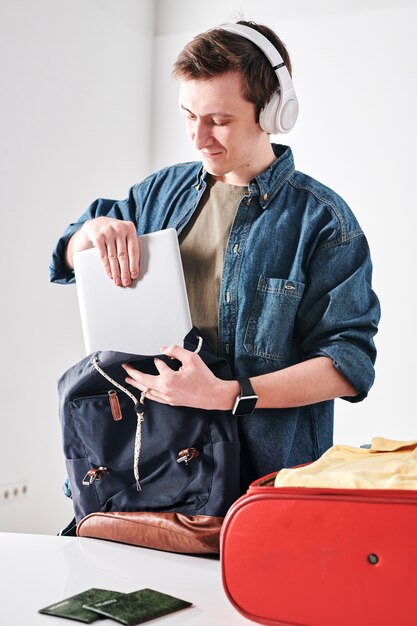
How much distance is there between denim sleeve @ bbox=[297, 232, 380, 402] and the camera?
1268mm

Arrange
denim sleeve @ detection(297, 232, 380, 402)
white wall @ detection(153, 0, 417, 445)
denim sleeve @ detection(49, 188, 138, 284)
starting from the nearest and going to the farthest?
1. denim sleeve @ detection(297, 232, 380, 402)
2. denim sleeve @ detection(49, 188, 138, 284)
3. white wall @ detection(153, 0, 417, 445)

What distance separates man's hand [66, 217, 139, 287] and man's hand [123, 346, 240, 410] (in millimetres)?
133

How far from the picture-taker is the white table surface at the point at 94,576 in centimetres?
88

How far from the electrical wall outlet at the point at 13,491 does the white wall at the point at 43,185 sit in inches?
0.7

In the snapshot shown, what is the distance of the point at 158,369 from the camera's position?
3.89ft

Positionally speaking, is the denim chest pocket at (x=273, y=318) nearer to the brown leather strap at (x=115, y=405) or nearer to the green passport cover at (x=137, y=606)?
the brown leather strap at (x=115, y=405)

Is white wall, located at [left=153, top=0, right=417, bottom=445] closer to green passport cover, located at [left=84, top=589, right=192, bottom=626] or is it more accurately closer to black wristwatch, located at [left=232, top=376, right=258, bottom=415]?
black wristwatch, located at [left=232, top=376, right=258, bottom=415]

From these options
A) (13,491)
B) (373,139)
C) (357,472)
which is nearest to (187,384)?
(357,472)

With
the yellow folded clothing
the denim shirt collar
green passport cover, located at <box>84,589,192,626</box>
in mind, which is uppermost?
the denim shirt collar

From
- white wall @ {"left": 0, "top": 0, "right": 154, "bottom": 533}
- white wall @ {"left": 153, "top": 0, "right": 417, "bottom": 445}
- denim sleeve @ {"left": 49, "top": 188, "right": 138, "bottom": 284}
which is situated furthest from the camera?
white wall @ {"left": 153, "top": 0, "right": 417, "bottom": 445}

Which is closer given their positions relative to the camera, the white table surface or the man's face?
the white table surface

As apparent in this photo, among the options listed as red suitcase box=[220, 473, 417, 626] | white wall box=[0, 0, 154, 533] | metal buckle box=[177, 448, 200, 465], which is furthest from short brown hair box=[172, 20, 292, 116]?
white wall box=[0, 0, 154, 533]

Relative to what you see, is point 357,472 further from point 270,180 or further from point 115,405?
point 270,180

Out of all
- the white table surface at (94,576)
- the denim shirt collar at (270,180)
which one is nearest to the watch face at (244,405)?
the white table surface at (94,576)
